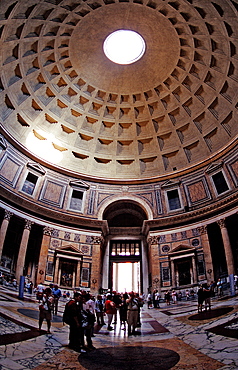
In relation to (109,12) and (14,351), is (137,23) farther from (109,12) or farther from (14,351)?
(14,351)

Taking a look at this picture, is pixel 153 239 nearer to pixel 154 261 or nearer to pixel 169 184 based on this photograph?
pixel 154 261

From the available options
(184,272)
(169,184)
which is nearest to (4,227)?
(184,272)

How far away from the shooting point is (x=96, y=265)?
82.5 ft

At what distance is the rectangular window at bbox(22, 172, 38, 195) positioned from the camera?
25370mm

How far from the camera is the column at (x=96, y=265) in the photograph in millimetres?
24205

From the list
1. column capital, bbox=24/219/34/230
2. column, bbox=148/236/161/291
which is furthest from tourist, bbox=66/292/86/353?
column, bbox=148/236/161/291

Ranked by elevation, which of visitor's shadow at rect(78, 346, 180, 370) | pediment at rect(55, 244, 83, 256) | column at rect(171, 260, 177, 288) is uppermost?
pediment at rect(55, 244, 83, 256)

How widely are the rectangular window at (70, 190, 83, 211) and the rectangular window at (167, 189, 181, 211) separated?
8769mm

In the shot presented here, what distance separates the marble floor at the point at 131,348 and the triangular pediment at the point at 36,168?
58.2ft

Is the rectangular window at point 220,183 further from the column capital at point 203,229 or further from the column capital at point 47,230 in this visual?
the column capital at point 47,230

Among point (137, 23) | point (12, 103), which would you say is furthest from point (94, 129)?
point (137, 23)

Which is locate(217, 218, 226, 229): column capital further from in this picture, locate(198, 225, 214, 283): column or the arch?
the arch

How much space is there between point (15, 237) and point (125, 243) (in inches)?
448

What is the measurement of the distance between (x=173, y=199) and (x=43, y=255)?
1324 centimetres
